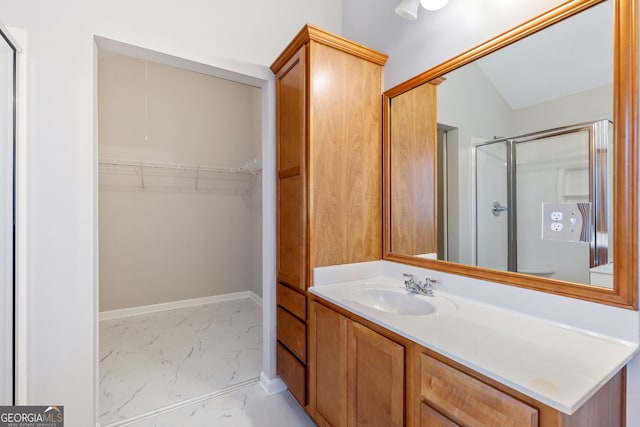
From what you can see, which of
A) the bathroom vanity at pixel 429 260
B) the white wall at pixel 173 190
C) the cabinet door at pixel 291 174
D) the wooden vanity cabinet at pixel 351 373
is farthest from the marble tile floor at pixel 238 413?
the white wall at pixel 173 190

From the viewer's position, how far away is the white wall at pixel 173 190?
322 cm

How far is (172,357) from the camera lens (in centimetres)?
242

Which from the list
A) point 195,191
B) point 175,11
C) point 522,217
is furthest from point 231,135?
point 522,217

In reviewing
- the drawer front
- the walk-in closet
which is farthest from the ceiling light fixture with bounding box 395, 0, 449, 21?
the walk-in closet

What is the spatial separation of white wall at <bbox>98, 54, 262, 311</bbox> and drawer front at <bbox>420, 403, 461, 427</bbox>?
3.02m

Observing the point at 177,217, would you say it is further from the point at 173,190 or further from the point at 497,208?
the point at 497,208

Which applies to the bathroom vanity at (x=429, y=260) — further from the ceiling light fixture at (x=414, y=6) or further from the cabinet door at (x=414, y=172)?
the ceiling light fixture at (x=414, y=6)

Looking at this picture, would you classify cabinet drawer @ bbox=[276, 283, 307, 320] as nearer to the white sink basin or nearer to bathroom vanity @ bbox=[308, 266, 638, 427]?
bathroom vanity @ bbox=[308, 266, 638, 427]

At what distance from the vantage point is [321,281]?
165 cm

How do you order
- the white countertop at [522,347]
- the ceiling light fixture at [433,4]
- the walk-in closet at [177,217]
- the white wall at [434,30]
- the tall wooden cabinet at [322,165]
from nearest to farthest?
the white countertop at [522,347], the white wall at [434,30], the ceiling light fixture at [433,4], the tall wooden cabinet at [322,165], the walk-in closet at [177,217]

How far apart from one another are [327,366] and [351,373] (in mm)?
201

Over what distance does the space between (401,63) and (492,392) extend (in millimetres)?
1684

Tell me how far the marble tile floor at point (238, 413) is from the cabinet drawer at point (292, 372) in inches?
4.8

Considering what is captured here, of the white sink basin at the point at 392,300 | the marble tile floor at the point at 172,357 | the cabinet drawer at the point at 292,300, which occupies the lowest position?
the marble tile floor at the point at 172,357
